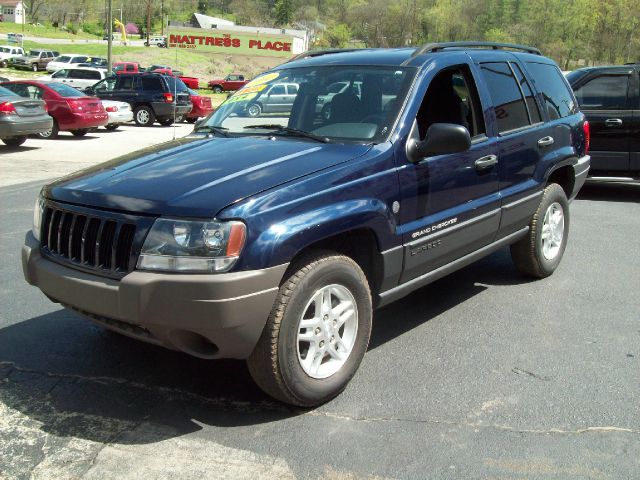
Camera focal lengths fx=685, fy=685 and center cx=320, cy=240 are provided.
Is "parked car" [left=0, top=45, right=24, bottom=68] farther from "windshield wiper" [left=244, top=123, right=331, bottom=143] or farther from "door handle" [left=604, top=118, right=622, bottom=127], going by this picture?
"windshield wiper" [left=244, top=123, right=331, bottom=143]

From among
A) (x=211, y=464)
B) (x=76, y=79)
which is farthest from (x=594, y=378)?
(x=76, y=79)

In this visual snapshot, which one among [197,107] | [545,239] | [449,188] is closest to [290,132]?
[449,188]

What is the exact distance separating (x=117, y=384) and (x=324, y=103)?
214cm

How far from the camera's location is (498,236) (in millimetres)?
5035

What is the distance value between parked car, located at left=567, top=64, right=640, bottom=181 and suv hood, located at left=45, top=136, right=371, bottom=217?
6818mm

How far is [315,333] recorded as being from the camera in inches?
139

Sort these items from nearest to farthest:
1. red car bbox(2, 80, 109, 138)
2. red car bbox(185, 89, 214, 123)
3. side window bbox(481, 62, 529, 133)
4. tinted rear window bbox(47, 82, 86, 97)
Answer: side window bbox(481, 62, 529, 133)
red car bbox(2, 80, 109, 138)
tinted rear window bbox(47, 82, 86, 97)
red car bbox(185, 89, 214, 123)

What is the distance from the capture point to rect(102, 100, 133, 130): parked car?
67.0 ft

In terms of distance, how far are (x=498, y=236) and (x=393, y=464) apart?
96.7 inches

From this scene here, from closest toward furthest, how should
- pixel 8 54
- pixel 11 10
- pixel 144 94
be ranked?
1. pixel 144 94
2. pixel 8 54
3. pixel 11 10

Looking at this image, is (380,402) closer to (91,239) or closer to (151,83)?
(91,239)

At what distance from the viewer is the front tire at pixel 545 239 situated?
557 centimetres

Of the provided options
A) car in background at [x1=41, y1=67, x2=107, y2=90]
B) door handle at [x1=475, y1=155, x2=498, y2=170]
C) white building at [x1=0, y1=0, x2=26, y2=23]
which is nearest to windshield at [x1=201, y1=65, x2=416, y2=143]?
door handle at [x1=475, y1=155, x2=498, y2=170]

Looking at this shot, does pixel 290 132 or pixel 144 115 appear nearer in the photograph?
pixel 290 132
